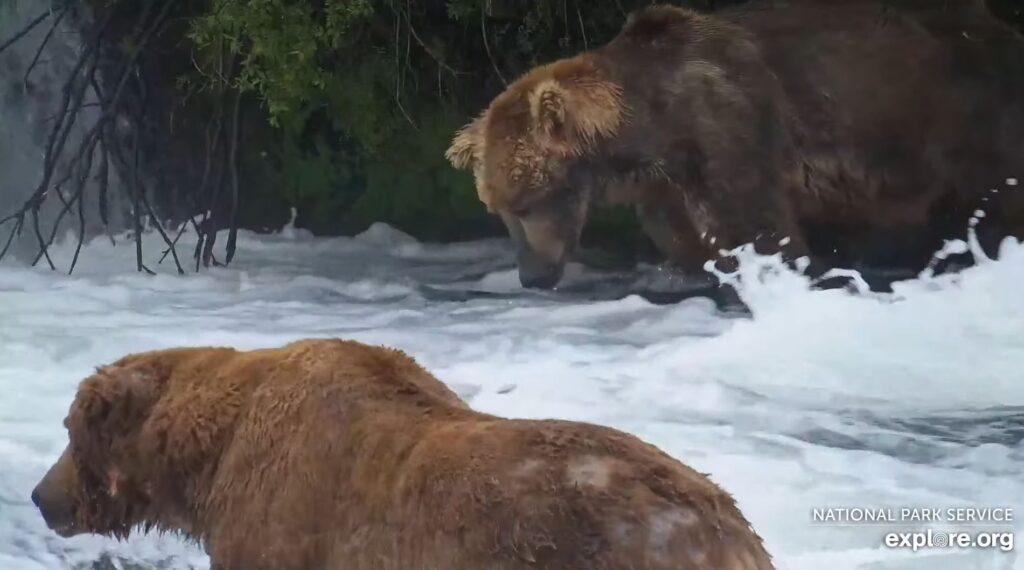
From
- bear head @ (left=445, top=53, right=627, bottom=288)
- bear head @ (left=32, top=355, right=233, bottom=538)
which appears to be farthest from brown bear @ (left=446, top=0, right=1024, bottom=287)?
bear head @ (left=32, top=355, right=233, bottom=538)

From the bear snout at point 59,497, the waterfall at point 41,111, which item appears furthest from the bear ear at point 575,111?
the bear snout at point 59,497

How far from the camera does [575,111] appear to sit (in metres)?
2.30

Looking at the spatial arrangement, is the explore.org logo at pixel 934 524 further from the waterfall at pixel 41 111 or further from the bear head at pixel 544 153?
the waterfall at pixel 41 111

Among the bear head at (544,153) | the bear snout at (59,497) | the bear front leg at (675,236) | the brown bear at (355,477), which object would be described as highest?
the bear head at (544,153)

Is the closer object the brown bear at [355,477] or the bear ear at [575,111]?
the brown bear at [355,477]

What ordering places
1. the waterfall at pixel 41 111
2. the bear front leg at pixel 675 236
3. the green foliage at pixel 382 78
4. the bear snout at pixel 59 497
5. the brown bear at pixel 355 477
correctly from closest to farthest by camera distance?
the brown bear at pixel 355 477 < the bear snout at pixel 59 497 < the bear front leg at pixel 675 236 < the green foliage at pixel 382 78 < the waterfall at pixel 41 111

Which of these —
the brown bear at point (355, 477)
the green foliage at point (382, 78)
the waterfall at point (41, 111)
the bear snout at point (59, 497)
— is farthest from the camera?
the waterfall at point (41, 111)

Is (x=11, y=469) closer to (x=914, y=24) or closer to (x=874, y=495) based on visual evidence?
(x=874, y=495)

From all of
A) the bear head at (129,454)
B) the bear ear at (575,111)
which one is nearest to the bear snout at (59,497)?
the bear head at (129,454)

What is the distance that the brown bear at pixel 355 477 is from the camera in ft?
3.83

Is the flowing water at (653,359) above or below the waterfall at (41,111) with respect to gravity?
below

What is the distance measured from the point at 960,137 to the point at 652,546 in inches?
64.7

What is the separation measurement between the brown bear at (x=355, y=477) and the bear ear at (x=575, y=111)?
878 millimetres

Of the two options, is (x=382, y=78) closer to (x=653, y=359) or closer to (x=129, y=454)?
(x=653, y=359)
